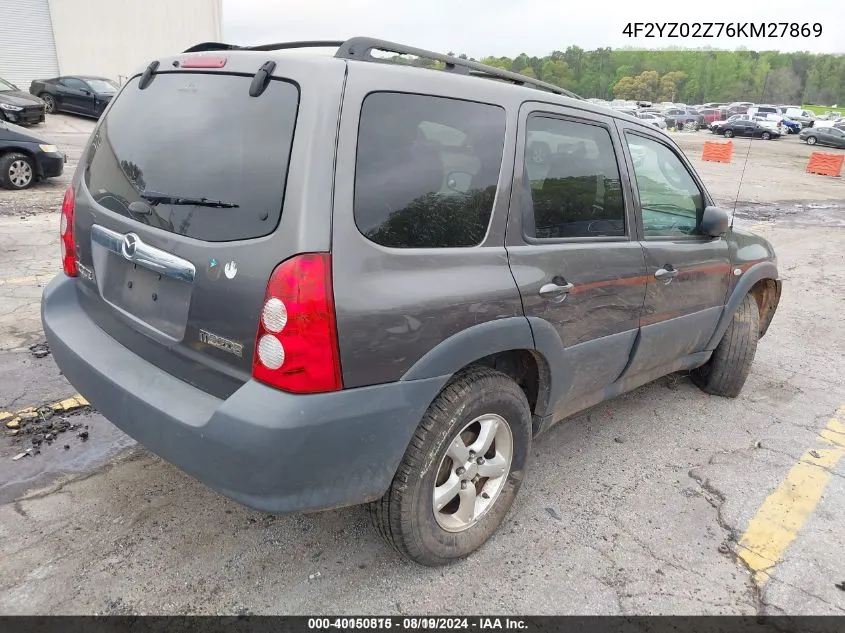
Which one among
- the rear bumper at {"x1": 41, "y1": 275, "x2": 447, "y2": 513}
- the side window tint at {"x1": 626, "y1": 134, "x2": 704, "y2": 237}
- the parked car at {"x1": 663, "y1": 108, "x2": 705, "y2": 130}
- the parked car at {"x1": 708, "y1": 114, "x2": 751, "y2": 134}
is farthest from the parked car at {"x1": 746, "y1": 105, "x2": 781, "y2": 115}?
the rear bumper at {"x1": 41, "y1": 275, "x2": 447, "y2": 513}

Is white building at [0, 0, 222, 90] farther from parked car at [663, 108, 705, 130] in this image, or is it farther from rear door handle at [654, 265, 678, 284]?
parked car at [663, 108, 705, 130]

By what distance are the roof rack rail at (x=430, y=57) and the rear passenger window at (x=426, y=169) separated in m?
0.23

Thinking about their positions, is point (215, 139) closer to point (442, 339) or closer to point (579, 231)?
point (442, 339)

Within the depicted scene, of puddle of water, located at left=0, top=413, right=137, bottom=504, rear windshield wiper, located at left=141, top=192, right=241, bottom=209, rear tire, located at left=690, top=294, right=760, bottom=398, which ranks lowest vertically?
puddle of water, located at left=0, top=413, right=137, bottom=504

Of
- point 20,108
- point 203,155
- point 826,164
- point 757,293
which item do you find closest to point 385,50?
point 203,155

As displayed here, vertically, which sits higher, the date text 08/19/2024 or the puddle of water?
the puddle of water

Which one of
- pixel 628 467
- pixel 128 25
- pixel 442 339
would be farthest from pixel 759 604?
pixel 128 25

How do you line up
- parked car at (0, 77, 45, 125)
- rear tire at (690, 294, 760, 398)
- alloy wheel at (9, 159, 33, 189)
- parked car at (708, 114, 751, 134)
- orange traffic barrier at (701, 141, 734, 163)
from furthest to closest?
1. parked car at (708, 114, 751, 134)
2. orange traffic barrier at (701, 141, 734, 163)
3. parked car at (0, 77, 45, 125)
4. alloy wheel at (9, 159, 33, 189)
5. rear tire at (690, 294, 760, 398)

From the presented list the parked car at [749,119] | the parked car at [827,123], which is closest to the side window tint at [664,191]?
Result: the parked car at [827,123]

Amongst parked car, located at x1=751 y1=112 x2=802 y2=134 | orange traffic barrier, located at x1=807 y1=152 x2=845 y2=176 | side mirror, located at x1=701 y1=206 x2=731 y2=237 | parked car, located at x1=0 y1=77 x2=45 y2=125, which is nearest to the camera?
side mirror, located at x1=701 y1=206 x2=731 y2=237

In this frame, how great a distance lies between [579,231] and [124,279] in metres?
1.92

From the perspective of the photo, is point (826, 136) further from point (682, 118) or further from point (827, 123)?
point (682, 118)

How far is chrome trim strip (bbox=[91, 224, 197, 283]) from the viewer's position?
2.06m

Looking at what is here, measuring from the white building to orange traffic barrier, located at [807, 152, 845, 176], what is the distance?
26.7 meters
